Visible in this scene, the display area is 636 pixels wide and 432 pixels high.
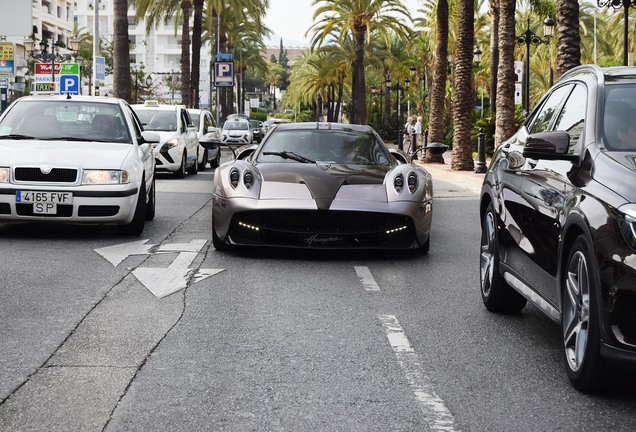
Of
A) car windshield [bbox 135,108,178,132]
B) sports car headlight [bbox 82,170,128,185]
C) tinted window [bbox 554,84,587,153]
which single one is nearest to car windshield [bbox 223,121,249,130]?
car windshield [bbox 135,108,178,132]

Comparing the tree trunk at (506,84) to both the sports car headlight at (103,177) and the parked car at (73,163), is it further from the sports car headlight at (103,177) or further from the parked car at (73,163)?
the sports car headlight at (103,177)

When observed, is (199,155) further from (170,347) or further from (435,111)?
(170,347)

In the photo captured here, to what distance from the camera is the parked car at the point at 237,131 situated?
5241 cm

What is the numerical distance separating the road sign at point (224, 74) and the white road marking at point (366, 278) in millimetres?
46872

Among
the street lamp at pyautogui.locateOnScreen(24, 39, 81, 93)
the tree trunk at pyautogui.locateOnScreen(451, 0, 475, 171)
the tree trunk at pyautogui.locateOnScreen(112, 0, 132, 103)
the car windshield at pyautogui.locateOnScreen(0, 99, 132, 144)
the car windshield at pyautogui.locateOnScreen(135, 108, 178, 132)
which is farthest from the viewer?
the street lamp at pyautogui.locateOnScreen(24, 39, 81, 93)

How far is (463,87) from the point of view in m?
28.8

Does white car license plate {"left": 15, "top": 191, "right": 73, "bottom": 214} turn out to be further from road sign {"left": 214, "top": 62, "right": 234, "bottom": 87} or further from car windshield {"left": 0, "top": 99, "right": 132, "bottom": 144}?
road sign {"left": 214, "top": 62, "right": 234, "bottom": 87}

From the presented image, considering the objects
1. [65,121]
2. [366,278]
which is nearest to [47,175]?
[65,121]

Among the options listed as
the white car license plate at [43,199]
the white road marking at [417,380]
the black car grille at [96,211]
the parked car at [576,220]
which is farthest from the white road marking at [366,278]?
the white car license plate at [43,199]

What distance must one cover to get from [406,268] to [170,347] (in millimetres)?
4021

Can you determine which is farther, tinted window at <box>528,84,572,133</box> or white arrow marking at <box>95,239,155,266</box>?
white arrow marking at <box>95,239,155,266</box>

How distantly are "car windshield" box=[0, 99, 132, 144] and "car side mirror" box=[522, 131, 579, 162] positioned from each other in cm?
768

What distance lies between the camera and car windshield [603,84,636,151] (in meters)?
5.61

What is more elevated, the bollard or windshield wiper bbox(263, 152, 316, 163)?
windshield wiper bbox(263, 152, 316, 163)
